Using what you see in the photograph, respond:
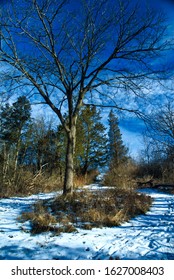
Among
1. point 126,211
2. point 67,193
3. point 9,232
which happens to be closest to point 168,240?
point 126,211

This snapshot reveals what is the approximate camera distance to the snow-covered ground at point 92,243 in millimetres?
4441

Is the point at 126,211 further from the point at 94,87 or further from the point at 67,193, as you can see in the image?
the point at 94,87

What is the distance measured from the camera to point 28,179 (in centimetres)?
1462

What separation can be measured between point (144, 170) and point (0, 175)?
18.6m

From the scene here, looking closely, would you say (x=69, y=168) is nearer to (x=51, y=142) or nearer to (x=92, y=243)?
(x=92, y=243)

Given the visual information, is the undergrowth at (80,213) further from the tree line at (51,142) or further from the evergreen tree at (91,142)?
the evergreen tree at (91,142)

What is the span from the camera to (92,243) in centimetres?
511

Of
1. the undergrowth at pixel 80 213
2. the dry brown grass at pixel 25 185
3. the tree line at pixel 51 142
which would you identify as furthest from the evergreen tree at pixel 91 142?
the undergrowth at pixel 80 213

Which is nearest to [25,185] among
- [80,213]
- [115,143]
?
[80,213]

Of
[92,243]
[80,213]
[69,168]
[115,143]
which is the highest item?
[115,143]

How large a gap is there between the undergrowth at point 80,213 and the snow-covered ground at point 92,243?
28cm

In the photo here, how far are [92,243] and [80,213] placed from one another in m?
2.36

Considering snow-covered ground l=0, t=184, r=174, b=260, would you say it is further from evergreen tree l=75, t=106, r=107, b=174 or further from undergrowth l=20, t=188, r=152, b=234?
evergreen tree l=75, t=106, r=107, b=174

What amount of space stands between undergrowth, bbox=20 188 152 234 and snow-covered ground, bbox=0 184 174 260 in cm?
28
